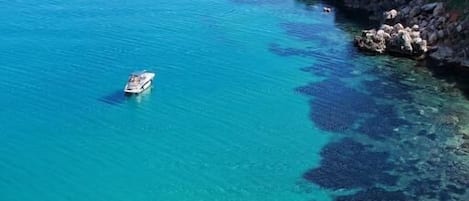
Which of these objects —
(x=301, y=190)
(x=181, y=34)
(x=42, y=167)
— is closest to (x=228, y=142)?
(x=301, y=190)

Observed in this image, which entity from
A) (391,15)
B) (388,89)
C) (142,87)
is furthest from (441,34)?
(142,87)

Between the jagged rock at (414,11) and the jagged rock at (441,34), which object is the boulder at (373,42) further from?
the jagged rock at (441,34)

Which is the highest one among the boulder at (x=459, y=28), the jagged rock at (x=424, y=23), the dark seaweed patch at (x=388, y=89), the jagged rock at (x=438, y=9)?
the jagged rock at (x=438, y=9)

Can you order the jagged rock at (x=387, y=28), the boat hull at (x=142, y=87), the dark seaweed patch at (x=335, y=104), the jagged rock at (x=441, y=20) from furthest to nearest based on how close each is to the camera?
1. the jagged rock at (x=387, y=28)
2. the jagged rock at (x=441, y=20)
3. the boat hull at (x=142, y=87)
4. the dark seaweed patch at (x=335, y=104)

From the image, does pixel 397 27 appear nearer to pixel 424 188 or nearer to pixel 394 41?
pixel 394 41

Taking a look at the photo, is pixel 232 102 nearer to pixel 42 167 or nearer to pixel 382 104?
pixel 382 104

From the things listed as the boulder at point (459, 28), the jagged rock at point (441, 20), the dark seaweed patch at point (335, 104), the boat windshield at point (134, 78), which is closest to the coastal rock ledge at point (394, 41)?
the jagged rock at point (441, 20)
